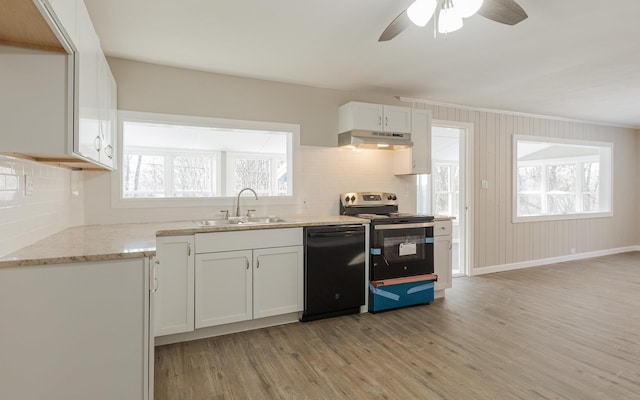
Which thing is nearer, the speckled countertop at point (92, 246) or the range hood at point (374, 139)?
the speckled countertop at point (92, 246)

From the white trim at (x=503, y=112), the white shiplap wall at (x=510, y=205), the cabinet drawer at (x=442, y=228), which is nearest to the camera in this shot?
the cabinet drawer at (x=442, y=228)

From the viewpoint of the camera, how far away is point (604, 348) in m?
2.65

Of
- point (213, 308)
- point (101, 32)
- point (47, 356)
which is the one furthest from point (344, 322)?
point (101, 32)

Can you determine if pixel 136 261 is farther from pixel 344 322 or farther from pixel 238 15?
pixel 344 322

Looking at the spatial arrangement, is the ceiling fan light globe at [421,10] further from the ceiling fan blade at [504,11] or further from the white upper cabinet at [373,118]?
the white upper cabinet at [373,118]

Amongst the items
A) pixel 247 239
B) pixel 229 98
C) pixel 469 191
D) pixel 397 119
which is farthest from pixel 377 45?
pixel 469 191

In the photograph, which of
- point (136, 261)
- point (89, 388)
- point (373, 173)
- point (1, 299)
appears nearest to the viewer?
point (1, 299)

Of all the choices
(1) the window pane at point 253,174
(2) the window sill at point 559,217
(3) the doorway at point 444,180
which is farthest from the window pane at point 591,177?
(1) the window pane at point 253,174

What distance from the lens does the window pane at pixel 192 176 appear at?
6.51 metres

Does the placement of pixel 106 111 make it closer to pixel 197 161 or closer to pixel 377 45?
pixel 377 45

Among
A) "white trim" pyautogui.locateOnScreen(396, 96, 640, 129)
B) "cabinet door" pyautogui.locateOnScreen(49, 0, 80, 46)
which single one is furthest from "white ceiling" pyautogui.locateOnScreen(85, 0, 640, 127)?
"cabinet door" pyautogui.locateOnScreen(49, 0, 80, 46)

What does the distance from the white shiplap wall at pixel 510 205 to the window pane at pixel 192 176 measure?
13.3 ft

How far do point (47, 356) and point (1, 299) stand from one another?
30 centimetres

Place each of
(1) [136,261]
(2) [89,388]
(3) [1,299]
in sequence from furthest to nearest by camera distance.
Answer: (1) [136,261], (2) [89,388], (3) [1,299]
